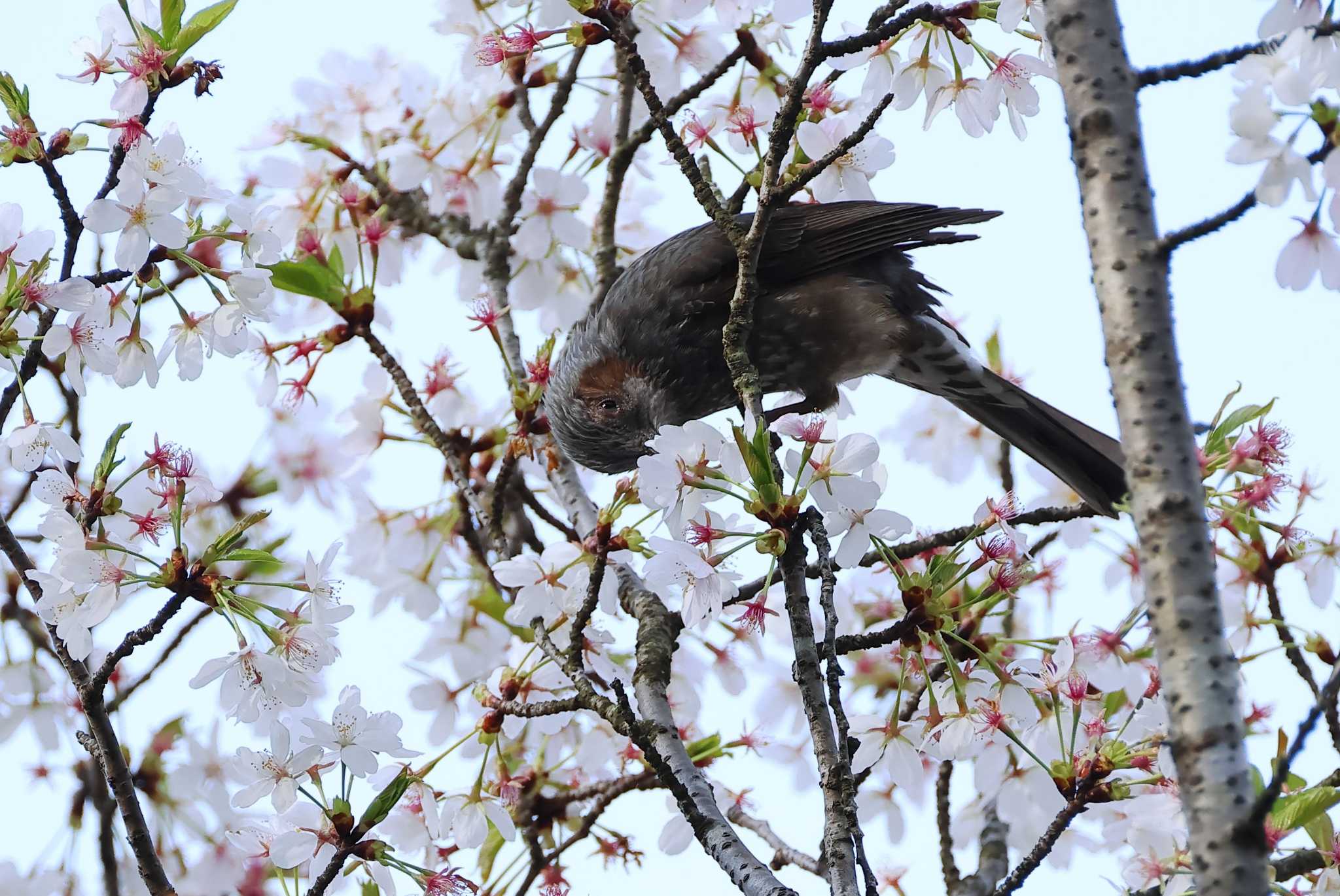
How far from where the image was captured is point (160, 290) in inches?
103

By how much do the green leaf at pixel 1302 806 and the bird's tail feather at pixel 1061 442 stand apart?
180 cm

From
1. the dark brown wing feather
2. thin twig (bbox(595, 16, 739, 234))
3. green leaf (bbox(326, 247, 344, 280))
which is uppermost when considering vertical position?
the dark brown wing feather

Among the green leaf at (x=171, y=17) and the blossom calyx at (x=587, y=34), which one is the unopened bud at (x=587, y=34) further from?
the green leaf at (x=171, y=17)

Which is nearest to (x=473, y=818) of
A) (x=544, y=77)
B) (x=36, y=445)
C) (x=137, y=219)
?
(x=36, y=445)

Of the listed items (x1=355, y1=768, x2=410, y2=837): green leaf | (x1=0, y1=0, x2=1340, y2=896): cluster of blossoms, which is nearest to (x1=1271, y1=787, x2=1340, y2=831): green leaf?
(x1=0, y1=0, x2=1340, y2=896): cluster of blossoms

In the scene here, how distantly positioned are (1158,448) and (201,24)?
199cm

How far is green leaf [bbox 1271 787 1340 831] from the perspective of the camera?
2109 mm

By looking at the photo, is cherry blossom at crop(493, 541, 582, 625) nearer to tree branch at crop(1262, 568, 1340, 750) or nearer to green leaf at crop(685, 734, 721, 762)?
green leaf at crop(685, 734, 721, 762)

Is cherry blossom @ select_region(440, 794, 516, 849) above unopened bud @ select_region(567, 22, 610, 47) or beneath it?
beneath

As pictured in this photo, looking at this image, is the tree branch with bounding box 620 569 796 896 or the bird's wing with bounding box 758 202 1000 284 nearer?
the tree branch with bounding box 620 569 796 896

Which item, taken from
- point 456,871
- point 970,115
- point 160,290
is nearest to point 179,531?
point 160,290

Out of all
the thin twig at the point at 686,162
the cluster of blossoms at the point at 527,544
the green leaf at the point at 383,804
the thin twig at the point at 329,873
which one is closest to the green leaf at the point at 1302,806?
the cluster of blossoms at the point at 527,544

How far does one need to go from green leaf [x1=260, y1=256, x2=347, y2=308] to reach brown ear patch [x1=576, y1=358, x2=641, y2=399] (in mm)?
970

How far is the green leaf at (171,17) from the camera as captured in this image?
2.48m
